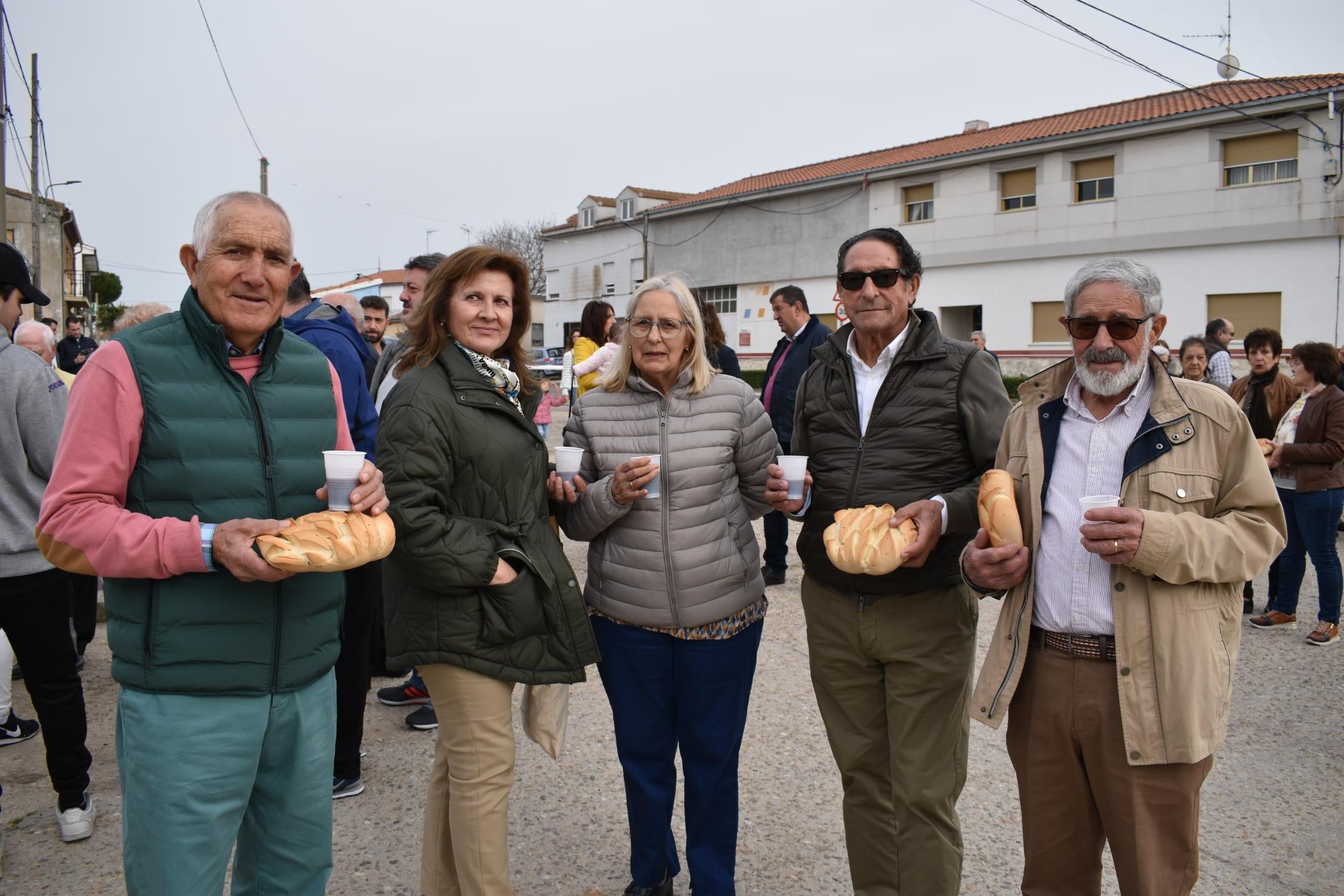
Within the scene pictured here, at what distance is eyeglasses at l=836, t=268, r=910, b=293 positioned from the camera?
2.92m

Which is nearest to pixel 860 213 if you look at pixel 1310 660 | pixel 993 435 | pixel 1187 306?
pixel 1187 306

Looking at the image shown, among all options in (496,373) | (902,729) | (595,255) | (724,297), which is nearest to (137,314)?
(496,373)

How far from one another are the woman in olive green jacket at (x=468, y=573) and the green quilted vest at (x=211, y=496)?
333mm

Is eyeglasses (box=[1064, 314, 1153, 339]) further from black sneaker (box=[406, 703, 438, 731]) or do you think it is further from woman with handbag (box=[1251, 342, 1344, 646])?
woman with handbag (box=[1251, 342, 1344, 646])

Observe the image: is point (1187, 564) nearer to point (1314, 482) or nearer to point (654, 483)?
point (654, 483)

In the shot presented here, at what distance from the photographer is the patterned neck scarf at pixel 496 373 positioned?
9.31ft

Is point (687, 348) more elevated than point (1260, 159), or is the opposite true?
point (1260, 159)

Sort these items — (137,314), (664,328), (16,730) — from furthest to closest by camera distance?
(137,314)
(16,730)
(664,328)

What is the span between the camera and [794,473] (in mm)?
2912

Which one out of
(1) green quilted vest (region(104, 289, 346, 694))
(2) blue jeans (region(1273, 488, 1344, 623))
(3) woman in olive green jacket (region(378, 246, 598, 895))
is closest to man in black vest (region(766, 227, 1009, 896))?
(3) woman in olive green jacket (region(378, 246, 598, 895))

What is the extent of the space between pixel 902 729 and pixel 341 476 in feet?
6.37

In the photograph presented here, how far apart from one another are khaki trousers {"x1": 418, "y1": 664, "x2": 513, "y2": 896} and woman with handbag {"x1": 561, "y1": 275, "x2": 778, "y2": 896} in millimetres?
548

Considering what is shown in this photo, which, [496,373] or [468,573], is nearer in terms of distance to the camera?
[468,573]

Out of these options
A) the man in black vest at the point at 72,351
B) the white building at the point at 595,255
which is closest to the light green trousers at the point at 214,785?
the man in black vest at the point at 72,351
